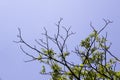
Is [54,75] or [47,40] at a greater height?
[47,40]

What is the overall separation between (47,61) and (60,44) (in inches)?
66.9

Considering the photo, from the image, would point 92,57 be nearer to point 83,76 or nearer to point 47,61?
point 83,76

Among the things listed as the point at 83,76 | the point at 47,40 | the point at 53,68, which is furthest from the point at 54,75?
the point at 47,40

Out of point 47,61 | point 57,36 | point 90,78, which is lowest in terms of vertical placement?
point 90,78

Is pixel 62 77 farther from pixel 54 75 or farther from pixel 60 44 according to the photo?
pixel 60 44

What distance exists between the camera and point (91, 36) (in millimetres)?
8258

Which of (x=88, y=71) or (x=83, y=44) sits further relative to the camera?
(x=83, y=44)

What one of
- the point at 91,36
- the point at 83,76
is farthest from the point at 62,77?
the point at 91,36

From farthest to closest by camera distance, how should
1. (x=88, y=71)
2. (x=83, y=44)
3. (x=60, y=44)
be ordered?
(x=83, y=44), (x=88, y=71), (x=60, y=44)

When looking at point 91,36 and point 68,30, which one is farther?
point 91,36

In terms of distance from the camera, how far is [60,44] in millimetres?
7184

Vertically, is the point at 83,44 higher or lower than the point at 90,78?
higher

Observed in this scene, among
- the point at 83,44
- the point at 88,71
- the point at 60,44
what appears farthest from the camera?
the point at 83,44

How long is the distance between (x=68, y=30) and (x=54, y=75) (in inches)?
65.9
